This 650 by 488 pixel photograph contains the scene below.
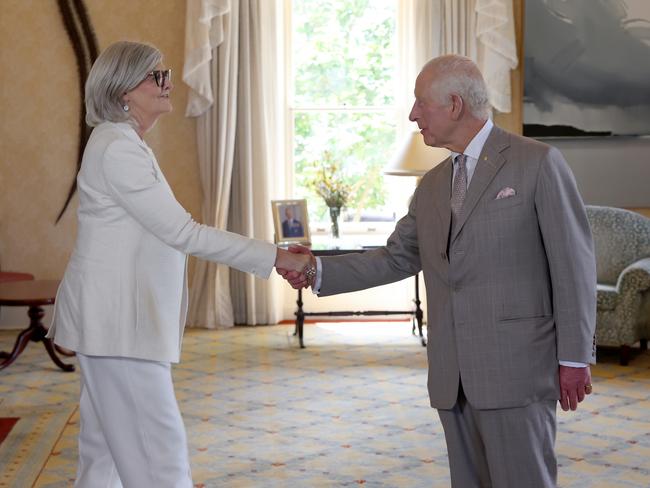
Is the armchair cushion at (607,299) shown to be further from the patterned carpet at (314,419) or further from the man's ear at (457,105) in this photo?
the man's ear at (457,105)

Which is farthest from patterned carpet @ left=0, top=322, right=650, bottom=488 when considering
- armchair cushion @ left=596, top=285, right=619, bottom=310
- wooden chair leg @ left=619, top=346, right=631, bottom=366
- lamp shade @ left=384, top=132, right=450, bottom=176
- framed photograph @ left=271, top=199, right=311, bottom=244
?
lamp shade @ left=384, top=132, right=450, bottom=176

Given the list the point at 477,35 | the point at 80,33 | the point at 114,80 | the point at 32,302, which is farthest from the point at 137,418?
the point at 80,33

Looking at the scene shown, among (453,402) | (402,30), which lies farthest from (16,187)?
(453,402)

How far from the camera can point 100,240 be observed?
9.91 feet

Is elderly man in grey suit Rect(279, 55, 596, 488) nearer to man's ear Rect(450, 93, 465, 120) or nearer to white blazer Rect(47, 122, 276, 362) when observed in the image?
man's ear Rect(450, 93, 465, 120)

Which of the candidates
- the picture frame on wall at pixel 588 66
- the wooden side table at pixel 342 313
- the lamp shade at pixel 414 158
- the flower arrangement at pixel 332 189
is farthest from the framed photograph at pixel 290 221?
the picture frame on wall at pixel 588 66

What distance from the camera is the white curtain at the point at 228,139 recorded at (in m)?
7.97

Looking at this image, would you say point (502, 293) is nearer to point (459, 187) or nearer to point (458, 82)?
point (459, 187)

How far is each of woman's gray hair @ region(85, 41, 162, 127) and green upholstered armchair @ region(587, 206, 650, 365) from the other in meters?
4.37

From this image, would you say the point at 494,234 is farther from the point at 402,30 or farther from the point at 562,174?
the point at 402,30

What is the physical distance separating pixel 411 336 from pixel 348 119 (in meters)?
1.95

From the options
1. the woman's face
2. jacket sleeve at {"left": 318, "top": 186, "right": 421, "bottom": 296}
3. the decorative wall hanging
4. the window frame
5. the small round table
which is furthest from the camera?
the window frame

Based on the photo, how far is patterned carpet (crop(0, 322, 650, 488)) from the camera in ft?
14.5

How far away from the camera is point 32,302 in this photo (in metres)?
6.27
